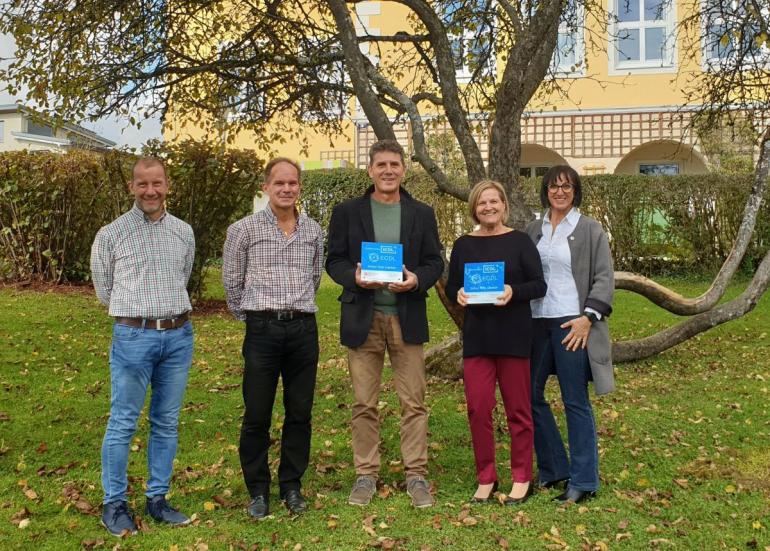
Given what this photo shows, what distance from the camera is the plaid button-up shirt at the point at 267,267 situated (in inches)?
174

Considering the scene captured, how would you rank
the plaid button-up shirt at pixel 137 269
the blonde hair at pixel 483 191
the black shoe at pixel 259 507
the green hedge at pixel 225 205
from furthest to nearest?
1. the green hedge at pixel 225 205
2. the blonde hair at pixel 483 191
3. the black shoe at pixel 259 507
4. the plaid button-up shirt at pixel 137 269

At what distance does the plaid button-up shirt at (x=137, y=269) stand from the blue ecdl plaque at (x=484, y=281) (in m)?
1.59

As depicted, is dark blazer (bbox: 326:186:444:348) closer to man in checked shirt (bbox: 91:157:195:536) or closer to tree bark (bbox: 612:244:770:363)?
man in checked shirt (bbox: 91:157:195:536)

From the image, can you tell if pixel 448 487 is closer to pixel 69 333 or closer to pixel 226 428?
pixel 226 428

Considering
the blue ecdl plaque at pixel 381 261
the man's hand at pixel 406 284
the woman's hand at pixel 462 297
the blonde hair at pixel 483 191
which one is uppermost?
the blonde hair at pixel 483 191

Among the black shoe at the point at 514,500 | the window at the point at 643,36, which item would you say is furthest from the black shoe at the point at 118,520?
the window at the point at 643,36

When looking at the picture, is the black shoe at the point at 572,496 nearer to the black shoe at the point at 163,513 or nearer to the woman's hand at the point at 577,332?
the woman's hand at the point at 577,332

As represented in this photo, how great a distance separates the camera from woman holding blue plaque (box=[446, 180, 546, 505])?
451 cm

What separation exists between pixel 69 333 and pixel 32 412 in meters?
3.40

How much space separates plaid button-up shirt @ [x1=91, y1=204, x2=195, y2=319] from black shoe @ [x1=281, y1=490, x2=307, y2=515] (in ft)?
4.09

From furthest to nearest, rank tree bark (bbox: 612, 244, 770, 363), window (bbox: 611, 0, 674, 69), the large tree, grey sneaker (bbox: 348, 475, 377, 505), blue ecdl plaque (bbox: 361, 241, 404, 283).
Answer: window (bbox: 611, 0, 674, 69) < tree bark (bbox: 612, 244, 770, 363) < the large tree < grey sneaker (bbox: 348, 475, 377, 505) < blue ecdl plaque (bbox: 361, 241, 404, 283)

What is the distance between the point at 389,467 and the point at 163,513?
163 centimetres

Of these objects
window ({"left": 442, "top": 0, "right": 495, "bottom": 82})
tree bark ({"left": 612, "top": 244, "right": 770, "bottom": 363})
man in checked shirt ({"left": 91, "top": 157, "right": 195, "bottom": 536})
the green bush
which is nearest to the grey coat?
man in checked shirt ({"left": 91, "top": 157, "right": 195, "bottom": 536})

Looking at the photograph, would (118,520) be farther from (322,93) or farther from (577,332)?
(322,93)
